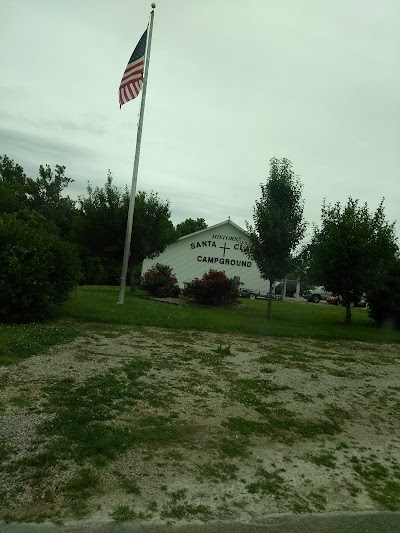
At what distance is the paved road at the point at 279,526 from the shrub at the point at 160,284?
1906 cm

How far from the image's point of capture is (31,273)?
11031 mm

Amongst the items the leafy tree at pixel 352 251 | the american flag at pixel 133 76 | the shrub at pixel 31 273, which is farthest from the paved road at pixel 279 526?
the american flag at pixel 133 76

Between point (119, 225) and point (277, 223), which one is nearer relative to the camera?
point (277, 223)

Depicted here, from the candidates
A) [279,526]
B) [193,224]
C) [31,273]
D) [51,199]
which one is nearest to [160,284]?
[31,273]

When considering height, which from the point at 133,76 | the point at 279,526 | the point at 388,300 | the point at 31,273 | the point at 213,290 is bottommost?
the point at 279,526

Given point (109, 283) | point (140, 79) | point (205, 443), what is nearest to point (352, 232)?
point (140, 79)

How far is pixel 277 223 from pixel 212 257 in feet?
63.0

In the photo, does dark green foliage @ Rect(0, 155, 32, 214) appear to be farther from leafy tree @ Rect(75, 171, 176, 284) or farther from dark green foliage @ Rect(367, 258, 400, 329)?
dark green foliage @ Rect(367, 258, 400, 329)

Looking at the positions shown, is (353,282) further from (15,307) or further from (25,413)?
(25,413)

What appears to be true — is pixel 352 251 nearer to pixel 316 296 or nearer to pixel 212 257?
pixel 212 257

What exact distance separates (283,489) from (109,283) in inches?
1530

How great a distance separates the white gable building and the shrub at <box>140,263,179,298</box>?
35.6ft

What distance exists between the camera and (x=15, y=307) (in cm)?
1108

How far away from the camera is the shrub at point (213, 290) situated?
20.5 metres
